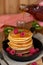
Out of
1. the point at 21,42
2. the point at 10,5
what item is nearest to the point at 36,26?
the point at 21,42

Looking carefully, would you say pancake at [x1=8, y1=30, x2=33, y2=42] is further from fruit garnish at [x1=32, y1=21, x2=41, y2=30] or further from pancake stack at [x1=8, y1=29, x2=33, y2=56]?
fruit garnish at [x1=32, y1=21, x2=41, y2=30]

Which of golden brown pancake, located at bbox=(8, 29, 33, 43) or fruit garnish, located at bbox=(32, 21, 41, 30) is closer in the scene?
golden brown pancake, located at bbox=(8, 29, 33, 43)

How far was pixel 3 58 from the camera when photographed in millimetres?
802

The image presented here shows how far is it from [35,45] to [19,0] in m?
0.52

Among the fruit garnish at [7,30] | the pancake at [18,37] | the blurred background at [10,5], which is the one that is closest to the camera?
the pancake at [18,37]

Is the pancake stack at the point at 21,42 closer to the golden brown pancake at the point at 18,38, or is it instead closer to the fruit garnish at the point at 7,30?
the golden brown pancake at the point at 18,38

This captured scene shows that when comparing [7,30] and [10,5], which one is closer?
[7,30]

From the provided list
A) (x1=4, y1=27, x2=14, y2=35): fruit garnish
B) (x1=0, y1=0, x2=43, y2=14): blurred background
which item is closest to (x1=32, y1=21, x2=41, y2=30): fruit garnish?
(x1=4, y1=27, x2=14, y2=35): fruit garnish

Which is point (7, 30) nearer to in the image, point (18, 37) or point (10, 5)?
point (18, 37)

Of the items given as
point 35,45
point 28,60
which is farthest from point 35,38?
point 28,60

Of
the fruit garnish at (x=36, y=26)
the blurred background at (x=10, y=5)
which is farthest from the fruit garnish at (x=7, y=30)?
the blurred background at (x=10, y=5)

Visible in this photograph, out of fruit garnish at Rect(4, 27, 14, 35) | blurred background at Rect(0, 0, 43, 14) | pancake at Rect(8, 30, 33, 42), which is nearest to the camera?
pancake at Rect(8, 30, 33, 42)

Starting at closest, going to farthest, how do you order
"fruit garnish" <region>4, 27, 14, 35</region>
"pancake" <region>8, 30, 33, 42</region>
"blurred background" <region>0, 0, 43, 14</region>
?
"pancake" <region>8, 30, 33, 42</region>, "fruit garnish" <region>4, 27, 14, 35</region>, "blurred background" <region>0, 0, 43, 14</region>

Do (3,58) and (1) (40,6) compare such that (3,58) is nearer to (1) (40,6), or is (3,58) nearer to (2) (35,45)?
(2) (35,45)
